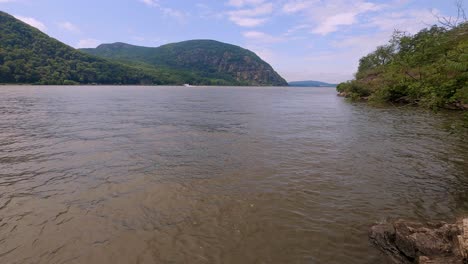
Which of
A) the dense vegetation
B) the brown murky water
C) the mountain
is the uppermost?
the mountain

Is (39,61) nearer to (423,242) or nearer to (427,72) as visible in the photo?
(427,72)

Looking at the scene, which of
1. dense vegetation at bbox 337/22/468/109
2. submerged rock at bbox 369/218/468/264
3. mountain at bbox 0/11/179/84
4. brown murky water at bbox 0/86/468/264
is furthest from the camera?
mountain at bbox 0/11/179/84

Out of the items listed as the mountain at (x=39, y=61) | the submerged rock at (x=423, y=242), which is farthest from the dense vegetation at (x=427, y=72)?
the mountain at (x=39, y=61)

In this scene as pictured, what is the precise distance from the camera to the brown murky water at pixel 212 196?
254 inches

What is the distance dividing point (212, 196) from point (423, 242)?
6406 millimetres

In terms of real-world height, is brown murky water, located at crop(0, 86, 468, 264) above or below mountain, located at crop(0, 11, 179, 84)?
below

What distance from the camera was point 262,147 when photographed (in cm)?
1680

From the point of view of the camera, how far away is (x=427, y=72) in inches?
1135

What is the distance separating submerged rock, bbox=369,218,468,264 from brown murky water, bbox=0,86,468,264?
51 cm

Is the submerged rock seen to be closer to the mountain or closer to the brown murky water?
the brown murky water

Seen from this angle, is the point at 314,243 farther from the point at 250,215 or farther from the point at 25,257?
the point at 25,257

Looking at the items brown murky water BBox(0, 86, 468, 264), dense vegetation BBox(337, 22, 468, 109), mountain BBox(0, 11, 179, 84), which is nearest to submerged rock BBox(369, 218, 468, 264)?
brown murky water BBox(0, 86, 468, 264)

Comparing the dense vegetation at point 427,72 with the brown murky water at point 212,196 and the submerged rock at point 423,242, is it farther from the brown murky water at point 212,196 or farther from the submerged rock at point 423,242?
the submerged rock at point 423,242

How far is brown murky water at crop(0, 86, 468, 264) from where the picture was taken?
6.45m
